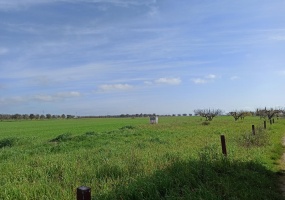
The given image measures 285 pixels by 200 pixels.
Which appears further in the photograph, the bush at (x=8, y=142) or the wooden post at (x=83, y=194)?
the bush at (x=8, y=142)

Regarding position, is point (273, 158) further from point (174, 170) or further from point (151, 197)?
point (151, 197)

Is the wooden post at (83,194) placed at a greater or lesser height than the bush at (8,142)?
greater

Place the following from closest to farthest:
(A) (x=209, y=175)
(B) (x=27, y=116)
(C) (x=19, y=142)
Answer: (A) (x=209, y=175)
(C) (x=19, y=142)
(B) (x=27, y=116)

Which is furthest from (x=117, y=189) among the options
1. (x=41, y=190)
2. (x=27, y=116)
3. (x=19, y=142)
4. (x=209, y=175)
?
(x=27, y=116)

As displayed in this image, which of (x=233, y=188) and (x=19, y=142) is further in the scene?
(x=19, y=142)

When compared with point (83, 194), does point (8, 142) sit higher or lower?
lower

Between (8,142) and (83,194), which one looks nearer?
(83,194)

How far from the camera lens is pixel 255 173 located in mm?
9344

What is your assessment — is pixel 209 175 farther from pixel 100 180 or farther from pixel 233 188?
pixel 100 180

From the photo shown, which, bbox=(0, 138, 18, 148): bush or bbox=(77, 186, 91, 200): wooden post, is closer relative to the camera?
bbox=(77, 186, 91, 200): wooden post

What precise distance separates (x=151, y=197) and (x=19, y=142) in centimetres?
2279

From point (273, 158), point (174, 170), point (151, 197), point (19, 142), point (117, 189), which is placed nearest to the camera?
point (151, 197)

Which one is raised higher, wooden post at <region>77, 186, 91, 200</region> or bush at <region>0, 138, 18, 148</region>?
wooden post at <region>77, 186, 91, 200</region>

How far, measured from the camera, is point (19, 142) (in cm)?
2673
